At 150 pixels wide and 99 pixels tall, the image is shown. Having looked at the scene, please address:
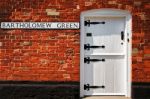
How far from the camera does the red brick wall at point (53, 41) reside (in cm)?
821

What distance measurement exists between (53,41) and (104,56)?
128 cm

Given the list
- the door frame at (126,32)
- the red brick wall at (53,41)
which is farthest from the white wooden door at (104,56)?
the red brick wall at (53,41)

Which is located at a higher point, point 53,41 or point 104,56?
point 53,41

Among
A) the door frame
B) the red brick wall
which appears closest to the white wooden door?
the door frame

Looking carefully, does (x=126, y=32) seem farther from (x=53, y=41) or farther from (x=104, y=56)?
(x=53, y=41)

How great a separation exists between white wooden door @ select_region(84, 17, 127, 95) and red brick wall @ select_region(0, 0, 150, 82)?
0.33m

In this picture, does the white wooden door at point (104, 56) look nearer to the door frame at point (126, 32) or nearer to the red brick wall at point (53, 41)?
the door frame at point (126, 32)

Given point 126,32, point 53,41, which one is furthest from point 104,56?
point 53,41

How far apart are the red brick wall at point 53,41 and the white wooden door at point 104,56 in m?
0.33

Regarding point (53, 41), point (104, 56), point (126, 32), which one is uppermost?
point (126, 32)

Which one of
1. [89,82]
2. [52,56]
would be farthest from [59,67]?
[89,82]

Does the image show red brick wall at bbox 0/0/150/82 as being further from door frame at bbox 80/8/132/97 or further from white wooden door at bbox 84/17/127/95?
white wooden door at bbox 84/17/127/95

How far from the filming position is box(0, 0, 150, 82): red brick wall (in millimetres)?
8211

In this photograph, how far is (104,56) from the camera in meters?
8.48
